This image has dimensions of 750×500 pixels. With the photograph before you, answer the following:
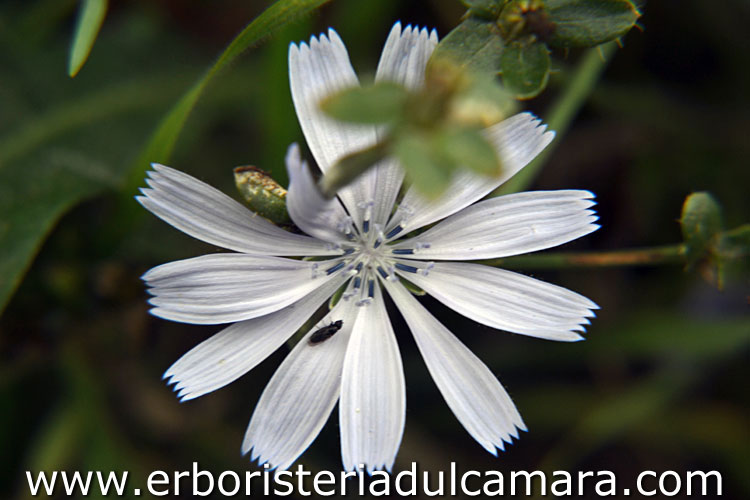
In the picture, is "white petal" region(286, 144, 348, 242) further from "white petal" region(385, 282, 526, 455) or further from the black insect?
"white petal" region(385, 282, 526, 455)

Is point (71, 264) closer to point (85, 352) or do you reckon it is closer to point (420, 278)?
point (85, 352)

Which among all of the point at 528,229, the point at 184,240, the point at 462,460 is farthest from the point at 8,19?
the point at 462,460

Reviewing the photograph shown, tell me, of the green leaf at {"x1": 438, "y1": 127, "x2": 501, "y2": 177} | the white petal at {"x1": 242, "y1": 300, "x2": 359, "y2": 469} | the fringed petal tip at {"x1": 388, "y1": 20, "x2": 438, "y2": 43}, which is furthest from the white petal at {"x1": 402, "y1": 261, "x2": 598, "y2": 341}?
the green leaf at {"x1": 438, "y1": 127, "x2": 501, "y2": 177}

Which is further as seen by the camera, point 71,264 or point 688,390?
point 688,390

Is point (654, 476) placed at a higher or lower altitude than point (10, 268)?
lower

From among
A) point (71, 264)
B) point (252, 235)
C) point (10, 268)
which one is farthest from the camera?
point (71, 264)

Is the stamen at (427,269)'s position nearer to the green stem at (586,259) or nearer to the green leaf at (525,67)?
the green stem at (586,259)

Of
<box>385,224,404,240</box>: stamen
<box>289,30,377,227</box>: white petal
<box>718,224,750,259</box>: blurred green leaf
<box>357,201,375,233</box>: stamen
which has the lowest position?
<box>385,224,404,240</box>: stamen
